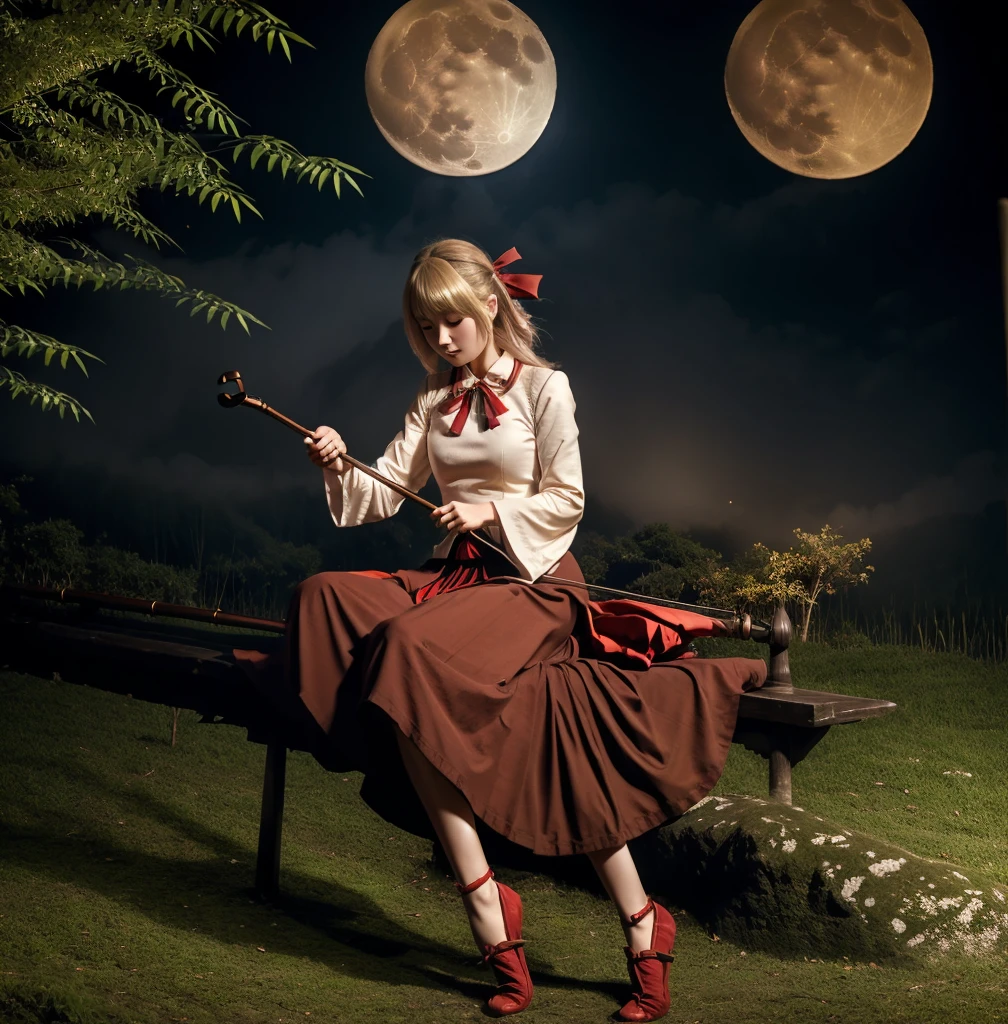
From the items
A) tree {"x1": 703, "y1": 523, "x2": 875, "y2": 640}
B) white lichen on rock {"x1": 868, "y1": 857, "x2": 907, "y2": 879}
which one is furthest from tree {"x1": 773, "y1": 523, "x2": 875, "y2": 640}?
white lichen on rock {"x1": 868, "y1": 857, "x2": 907, "y2": 879}

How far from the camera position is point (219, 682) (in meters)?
2.94

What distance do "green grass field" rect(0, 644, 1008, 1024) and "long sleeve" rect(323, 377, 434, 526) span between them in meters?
1.03

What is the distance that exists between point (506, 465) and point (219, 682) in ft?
3.21

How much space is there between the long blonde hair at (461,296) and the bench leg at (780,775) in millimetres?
1089

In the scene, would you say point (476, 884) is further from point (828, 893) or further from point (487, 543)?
point (828, 893)

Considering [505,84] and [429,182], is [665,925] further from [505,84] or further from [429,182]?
[429,182]

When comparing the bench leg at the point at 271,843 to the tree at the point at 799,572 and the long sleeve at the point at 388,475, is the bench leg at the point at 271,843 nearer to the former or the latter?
the long sleeve at the point at 388,475

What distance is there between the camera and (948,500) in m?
5.09

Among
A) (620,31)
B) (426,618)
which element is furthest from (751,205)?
(426,618)

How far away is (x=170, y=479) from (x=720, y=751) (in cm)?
425

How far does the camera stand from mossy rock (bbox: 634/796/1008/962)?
A: 8.16 feet

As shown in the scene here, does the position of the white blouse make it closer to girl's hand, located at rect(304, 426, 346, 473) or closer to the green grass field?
girl's hand, located at rect(304, 426, 346, 473)

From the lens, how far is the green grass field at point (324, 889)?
2.28 m

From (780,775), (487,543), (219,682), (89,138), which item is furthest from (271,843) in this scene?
(89,138)
